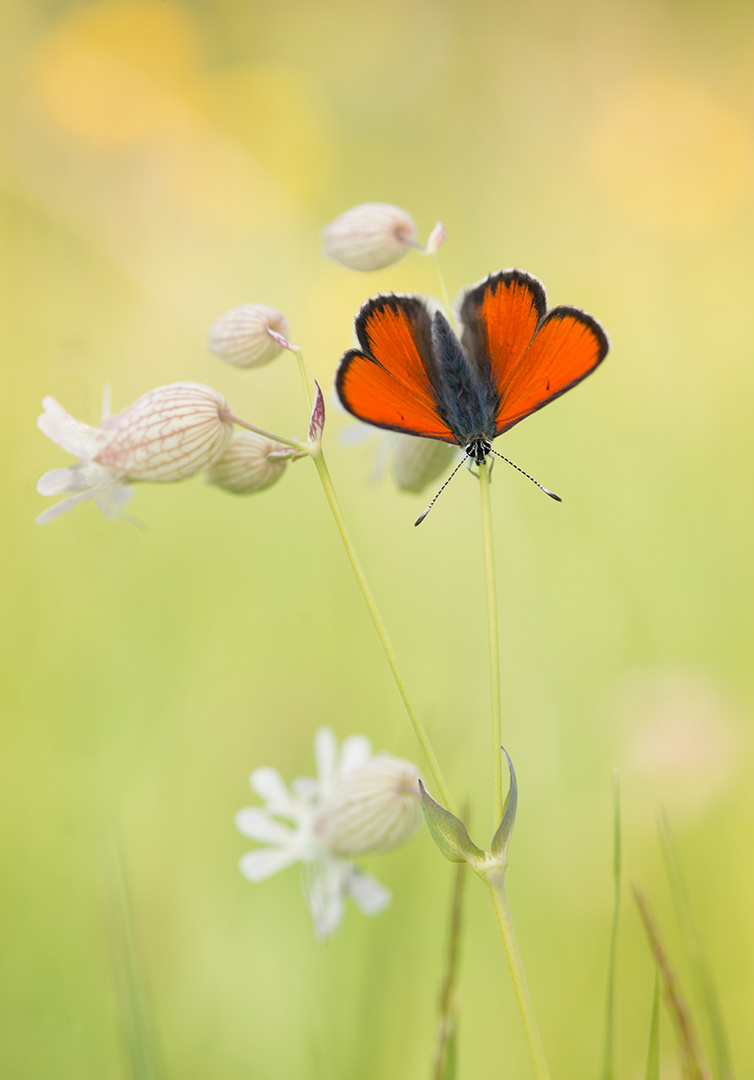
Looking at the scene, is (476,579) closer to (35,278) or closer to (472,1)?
(35,278)

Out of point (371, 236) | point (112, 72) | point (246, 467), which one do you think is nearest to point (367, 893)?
point (246, 467)

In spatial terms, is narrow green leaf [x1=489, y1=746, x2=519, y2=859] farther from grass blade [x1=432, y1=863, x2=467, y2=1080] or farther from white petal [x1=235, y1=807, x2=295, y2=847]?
white petal [x1=235, y1=807, x2=295, y2=847]

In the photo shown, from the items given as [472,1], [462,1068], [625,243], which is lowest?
[462,1068]

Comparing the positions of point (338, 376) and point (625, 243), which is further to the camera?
point (625, 243)

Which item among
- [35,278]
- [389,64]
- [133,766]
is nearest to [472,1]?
[389,64]

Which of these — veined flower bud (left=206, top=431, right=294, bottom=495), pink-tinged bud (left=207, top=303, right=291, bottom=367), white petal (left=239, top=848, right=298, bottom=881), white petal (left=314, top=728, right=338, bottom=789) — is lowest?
white petal (left=239, top=848, right=298, bottom=881)

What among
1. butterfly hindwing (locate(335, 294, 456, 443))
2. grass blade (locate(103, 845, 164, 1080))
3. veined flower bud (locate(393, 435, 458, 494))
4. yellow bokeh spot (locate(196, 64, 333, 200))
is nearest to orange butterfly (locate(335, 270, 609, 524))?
butterfly hindwing (locate(335, 294, 456, 443))
